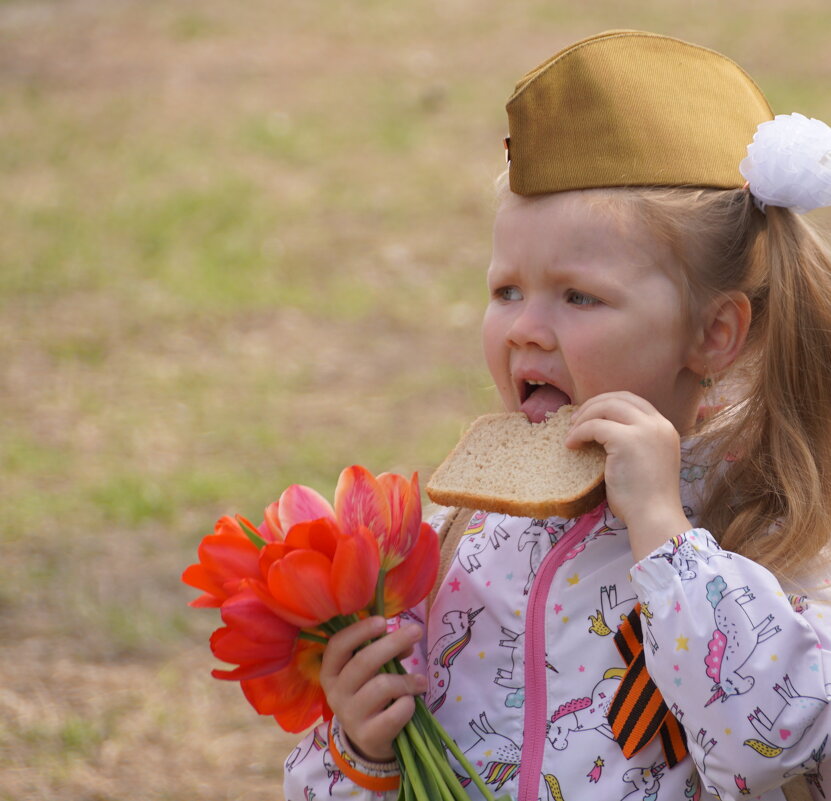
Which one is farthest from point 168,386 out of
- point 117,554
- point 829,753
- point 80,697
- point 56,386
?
point 829,753

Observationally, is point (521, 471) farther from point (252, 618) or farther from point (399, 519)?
point (252, 618)

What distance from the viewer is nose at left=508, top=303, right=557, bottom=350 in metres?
2.01

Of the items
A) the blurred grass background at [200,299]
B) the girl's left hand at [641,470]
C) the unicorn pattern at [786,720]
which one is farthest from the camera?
the blurred grass background at [200,299]

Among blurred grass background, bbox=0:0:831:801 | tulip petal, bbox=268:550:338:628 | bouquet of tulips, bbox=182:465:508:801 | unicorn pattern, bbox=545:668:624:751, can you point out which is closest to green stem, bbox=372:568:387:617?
bouquet of tulips, bbox=182:465:508:801

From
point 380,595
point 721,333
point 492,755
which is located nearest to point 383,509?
point 380,595

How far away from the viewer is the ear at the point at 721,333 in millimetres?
2090

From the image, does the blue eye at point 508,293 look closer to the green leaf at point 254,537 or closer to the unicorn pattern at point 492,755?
the green leaf at point 254,537

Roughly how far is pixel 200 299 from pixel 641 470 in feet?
15.8

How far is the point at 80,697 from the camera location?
11.6ft

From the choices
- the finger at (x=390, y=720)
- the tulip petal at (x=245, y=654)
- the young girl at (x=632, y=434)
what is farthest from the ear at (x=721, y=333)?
the tulip petal at (x=245, y=654)

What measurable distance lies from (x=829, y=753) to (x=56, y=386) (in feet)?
14.6

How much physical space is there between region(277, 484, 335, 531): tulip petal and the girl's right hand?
0.18 meters

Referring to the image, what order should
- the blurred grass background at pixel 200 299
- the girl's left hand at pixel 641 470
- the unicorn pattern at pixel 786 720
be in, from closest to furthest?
the unicorn pattern at pixel 786 720 → the girl's left hand at pixel 641 470 → the blurred grass background at pixel 200 299

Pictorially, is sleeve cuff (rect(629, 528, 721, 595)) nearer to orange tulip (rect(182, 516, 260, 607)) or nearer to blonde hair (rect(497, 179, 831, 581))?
blonde hair (rect(497, 179, 831, 581))
